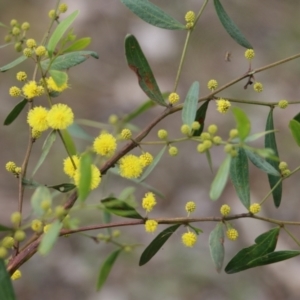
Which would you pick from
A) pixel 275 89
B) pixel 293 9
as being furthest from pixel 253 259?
pixel 293 9

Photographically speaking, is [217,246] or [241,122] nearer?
[241,122]

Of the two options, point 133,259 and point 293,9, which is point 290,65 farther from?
point 133,259

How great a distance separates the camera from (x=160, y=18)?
2.20 ft

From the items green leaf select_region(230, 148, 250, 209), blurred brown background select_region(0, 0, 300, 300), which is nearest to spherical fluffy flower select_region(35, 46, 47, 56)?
green leaf select_region(230, 148, 250, 209)

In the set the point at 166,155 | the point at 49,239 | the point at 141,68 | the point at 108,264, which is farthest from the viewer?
the point at 166,155

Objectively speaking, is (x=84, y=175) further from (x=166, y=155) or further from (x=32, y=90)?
(x=166, y=155)

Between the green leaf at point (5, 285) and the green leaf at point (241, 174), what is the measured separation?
0.90 feet

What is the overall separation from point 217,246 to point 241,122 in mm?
183

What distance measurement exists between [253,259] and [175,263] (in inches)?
48.6

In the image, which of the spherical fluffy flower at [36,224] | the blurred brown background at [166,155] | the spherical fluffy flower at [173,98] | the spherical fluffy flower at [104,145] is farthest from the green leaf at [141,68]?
the blurred brown background at [166,155]

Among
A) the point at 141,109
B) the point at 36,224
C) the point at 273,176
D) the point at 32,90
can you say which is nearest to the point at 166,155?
the point at 141,109

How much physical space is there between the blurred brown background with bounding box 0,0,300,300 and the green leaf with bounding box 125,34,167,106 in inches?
27.2

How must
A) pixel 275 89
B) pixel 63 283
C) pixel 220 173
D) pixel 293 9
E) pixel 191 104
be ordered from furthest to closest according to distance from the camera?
pixel 293 9 < pixel 275 89 < pixel 63 283 < pixel 191 104 < pixel 220 173

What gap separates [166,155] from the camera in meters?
2.15
